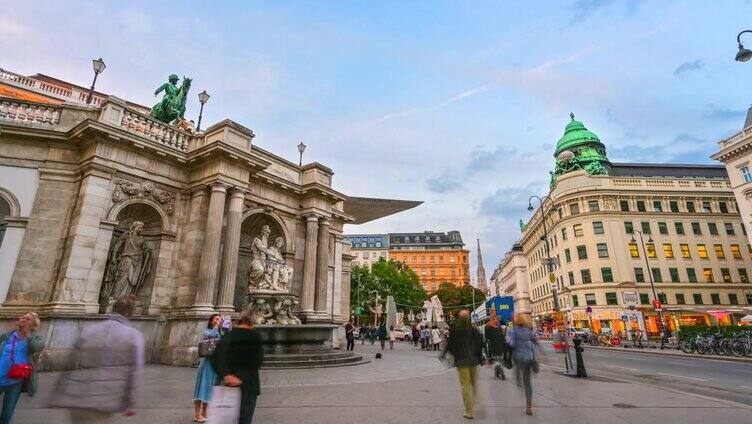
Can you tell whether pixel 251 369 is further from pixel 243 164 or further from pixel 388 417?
pixel 243 164

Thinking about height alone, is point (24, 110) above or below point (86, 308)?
above

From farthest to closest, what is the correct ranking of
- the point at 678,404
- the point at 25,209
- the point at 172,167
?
1. the point at 172,167
2. the point at 25,209
3. the point at 678,404

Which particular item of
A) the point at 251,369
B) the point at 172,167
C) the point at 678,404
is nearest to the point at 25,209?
the point at 172,167

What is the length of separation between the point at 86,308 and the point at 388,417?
447 inches

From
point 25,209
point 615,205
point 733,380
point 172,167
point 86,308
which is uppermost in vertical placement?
point 615,205

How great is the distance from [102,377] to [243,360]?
1247 millimetres

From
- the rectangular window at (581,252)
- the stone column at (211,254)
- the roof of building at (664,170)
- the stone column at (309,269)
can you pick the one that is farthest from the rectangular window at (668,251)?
the stone column at (211,254)

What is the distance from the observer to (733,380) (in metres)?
11.5

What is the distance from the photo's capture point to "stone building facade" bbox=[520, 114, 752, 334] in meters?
46.3

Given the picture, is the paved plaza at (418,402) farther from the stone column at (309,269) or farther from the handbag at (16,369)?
the stone column at (309,269)

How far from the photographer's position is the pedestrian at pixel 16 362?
4488 millimetres

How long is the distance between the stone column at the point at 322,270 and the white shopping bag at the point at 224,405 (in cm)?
1501

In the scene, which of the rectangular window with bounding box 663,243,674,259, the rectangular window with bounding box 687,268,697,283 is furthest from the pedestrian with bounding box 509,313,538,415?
the rectangular window with bounding box 687,268,697,283

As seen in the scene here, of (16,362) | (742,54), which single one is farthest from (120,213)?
(742,54)
